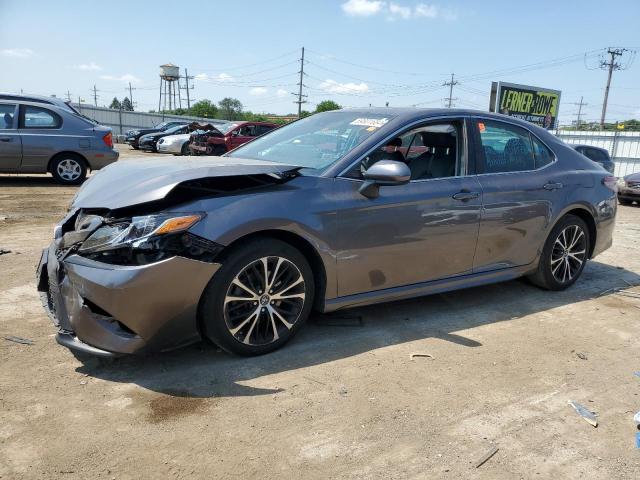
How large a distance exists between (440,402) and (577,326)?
1.89 meters

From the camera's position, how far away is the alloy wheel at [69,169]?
10.7 m

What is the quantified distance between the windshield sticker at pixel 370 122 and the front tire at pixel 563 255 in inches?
79.5

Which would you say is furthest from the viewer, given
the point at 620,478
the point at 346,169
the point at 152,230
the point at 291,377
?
the point at 346,169

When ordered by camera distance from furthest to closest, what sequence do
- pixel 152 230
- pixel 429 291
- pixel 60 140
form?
pixel 60 140, pixel 429 291, pixel 152 230

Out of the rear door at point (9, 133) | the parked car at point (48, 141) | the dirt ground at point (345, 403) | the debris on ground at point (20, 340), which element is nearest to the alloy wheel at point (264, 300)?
the dirt ground at point (345, 403)

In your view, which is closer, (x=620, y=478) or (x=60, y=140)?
(x=620, y=478)

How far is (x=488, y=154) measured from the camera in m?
4.43

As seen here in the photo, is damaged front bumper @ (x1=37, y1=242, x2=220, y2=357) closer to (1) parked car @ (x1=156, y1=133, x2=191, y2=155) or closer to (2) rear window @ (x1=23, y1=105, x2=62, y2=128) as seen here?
(2) rear window @ (x1=23, y1=105, x2=62, y2=128)

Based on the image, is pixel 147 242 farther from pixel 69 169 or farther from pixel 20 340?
pixel 69 169

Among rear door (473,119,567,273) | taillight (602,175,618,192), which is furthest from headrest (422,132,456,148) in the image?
taillight (602,175,618,192)

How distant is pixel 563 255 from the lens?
5.06m

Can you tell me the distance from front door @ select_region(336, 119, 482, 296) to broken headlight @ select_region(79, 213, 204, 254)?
1.05 m

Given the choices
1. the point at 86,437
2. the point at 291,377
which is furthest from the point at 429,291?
the point at 86,437

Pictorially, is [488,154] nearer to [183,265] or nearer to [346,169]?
[346,169]
